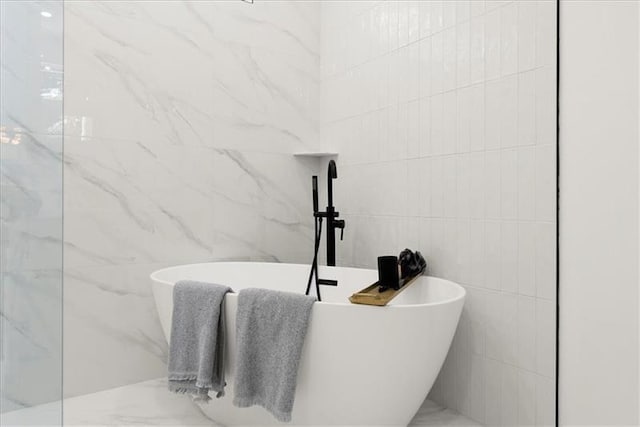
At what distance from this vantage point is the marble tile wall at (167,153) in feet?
7.72

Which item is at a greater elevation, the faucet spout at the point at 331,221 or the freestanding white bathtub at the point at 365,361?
the faucet spout at the point at 331,221

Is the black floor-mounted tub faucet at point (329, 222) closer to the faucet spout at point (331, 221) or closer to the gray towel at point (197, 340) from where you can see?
the faucet spout at point (331, 221)

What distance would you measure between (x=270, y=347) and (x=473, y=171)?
43.3 inches

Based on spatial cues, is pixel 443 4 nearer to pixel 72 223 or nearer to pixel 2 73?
pixel 2 73

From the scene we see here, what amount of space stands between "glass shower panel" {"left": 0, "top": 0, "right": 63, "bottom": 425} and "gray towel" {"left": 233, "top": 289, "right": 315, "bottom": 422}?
0.60 meters

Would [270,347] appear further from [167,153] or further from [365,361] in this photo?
[167,153]

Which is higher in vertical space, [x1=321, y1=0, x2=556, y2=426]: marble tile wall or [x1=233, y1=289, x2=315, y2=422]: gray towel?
[x1=321, y1=0, x2=556, y2=426]: marble tile wall

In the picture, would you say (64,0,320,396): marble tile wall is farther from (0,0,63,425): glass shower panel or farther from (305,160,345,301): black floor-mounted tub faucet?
(0,0,63,425): glass shower panel

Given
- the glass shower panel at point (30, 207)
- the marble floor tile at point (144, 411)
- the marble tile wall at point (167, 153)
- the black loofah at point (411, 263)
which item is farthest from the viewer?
the marble tile wall at point (167, 153)

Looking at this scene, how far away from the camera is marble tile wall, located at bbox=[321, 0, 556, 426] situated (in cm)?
185

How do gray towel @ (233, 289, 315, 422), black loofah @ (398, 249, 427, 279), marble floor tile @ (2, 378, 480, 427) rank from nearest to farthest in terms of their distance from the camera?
gray towel @ (233, 289, 315, 422), marble floor tile @ (2, 378, 480, 427), black loofah @ (398, 249, 427, 279)

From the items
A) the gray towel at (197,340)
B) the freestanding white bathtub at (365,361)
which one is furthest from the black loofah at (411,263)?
the gray towel at (197,340)

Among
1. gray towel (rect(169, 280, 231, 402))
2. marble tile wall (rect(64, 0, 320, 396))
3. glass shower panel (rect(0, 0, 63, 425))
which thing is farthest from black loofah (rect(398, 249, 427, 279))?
glass shower panel (rect(0, 0, 63, 425))

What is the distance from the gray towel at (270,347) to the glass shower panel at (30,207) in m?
0.60
